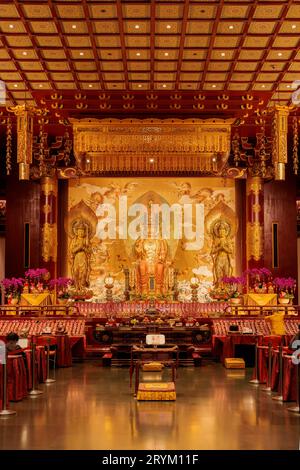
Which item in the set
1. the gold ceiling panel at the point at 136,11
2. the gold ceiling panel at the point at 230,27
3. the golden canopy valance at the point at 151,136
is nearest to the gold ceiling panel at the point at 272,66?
the gold ceiling panel at the point at 230,27

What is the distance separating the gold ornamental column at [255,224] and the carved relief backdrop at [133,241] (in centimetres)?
75

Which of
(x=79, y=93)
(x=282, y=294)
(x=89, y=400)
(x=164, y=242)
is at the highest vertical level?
(x=79, y=93)

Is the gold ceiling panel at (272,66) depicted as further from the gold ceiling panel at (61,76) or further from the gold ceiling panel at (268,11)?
the gold ceiling panel at (61,76)

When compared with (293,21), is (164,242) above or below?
below

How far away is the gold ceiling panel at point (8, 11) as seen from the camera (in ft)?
31.2

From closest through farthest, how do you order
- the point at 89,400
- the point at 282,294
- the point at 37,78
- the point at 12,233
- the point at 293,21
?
1. the point at 89,400
2. the point at 293,21
3. the point at 37,78
4. the point at 282,294
5. the point at 12,233

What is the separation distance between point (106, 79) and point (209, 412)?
Answer: 7306mm

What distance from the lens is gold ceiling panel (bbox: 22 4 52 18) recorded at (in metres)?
9.52

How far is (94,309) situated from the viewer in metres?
15.2

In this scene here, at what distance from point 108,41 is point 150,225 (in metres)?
6.32

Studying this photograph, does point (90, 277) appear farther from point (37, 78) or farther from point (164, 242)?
point (37, 78)

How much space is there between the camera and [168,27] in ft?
33.4

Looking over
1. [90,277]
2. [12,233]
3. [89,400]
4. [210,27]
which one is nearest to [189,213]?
[90,277]

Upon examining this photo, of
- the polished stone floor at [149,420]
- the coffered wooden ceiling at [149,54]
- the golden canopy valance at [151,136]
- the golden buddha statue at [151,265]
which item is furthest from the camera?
the golden buddha statue at [151,265]
